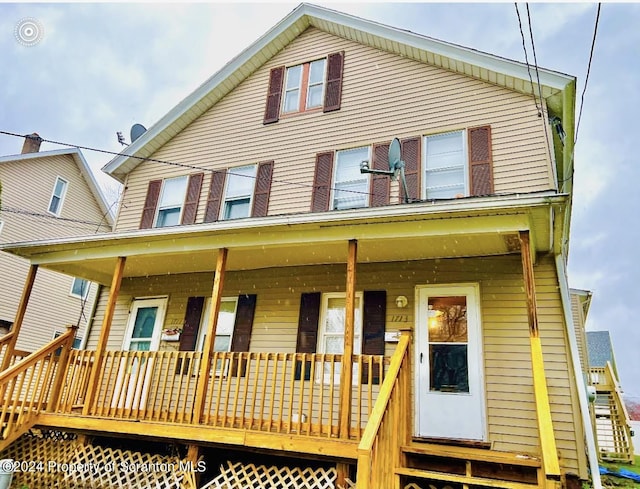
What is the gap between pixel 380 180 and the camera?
793cm

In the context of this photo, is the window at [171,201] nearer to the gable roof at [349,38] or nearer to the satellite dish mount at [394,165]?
the gable roof at [349,38]

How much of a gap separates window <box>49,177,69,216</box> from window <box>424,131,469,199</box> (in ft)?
45.2

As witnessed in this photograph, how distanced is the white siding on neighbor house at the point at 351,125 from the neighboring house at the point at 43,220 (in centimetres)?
680

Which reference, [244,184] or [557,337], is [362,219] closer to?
[557,337]

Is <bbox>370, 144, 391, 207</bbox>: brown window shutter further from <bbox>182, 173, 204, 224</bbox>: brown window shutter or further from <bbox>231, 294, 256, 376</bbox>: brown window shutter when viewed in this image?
<bbox>182, 173, 204, 224</bbox>: brown window shutter

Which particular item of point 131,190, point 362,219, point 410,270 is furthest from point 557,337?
point 131,190

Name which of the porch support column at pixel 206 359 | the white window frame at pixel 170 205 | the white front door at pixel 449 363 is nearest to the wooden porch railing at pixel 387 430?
the white front door at pixel 449 363

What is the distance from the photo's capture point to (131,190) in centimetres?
1046

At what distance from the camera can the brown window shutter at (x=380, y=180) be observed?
7.81m

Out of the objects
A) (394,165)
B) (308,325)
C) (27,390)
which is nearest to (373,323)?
(308,325)

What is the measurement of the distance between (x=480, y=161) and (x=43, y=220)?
14.5 meters

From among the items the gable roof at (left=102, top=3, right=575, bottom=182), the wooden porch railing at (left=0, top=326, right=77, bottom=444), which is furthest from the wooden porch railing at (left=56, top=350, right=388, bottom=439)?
the gable roof at (left=102, top=3, right=575, bottom=182)

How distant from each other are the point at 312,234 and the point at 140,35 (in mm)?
121786

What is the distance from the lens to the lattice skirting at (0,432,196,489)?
5715mm
